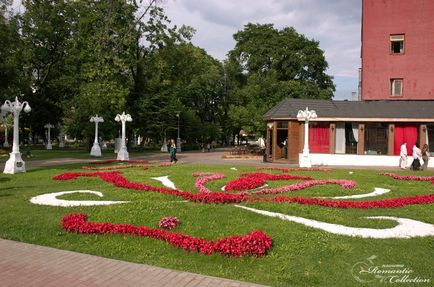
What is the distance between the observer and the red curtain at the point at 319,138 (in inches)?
1278

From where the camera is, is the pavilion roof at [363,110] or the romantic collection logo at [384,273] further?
the pavilion roof at [363,110]

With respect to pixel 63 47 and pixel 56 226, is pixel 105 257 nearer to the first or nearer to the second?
pixel 56 226

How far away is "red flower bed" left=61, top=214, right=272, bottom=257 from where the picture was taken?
24.4 feet

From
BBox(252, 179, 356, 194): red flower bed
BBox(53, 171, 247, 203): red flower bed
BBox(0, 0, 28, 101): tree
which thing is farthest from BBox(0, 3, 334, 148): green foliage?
BBox(252, 179, 356, 194): red flower bed

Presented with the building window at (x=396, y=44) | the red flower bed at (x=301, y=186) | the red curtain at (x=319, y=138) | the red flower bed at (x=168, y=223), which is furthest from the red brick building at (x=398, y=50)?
the red flower bed at (x=168, y=223)

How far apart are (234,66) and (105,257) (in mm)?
61090

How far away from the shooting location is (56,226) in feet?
31.1

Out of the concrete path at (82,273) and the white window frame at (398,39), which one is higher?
the white window frame at (398,39)

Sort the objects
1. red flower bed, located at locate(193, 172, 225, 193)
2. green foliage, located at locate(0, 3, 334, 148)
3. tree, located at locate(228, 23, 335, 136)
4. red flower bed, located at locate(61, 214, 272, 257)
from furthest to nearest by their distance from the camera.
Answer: tree, located at locate(228, 23, 335, 136) < green foliage, located at locate(0, 3, 334, 148) < red flower bed, located at locate(193, 172, 225, 193) < red flower bed, located at locate(61, 214, 272, 257)

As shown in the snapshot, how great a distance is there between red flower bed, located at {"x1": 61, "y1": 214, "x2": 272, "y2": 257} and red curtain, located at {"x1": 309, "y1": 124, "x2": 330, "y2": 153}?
25426 millimetres

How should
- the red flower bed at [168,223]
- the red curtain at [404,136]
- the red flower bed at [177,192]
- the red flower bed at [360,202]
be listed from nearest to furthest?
1. the red flower bed at [168,223]
2. the red flower bed at [360,202]
3. the red flower bed at [177,192]
4. the red curtain at [404,136]

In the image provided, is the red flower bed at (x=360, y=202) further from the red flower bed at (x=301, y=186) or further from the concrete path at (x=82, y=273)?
the concrete path at (x=82, y=273)

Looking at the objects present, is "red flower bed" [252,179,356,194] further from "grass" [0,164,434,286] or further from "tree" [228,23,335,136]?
"tree" [228,23,335,136]

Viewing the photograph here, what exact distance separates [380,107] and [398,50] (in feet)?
20.3
